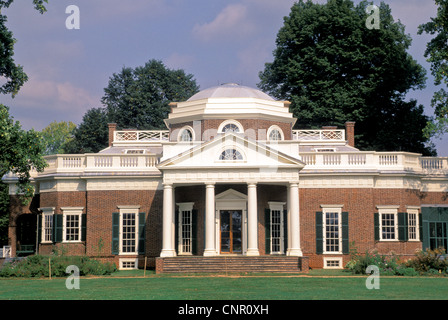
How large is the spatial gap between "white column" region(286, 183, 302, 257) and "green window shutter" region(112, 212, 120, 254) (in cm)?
1062

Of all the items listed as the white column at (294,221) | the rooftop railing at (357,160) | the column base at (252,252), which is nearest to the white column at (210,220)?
the column base at (252,252)

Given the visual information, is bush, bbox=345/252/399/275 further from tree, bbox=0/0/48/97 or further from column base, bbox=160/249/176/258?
tree, bbox=0/0/48/97

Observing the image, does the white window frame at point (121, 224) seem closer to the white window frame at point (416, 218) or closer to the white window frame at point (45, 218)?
the white window frame at point (45, 218)

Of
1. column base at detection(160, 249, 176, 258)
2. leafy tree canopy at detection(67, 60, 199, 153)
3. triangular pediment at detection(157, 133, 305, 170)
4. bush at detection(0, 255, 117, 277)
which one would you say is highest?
leafy tree canopy at detection(67, 60, 199, 153)

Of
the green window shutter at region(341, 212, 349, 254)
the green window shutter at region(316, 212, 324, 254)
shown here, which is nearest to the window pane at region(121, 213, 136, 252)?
the green window shutter at region(316, 212, 324, 254)

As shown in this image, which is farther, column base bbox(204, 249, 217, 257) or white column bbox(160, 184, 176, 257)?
white column bbox(160, 184, 176, 257)

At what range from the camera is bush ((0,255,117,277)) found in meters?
32.7

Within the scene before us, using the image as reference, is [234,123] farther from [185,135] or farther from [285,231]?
[285,231]

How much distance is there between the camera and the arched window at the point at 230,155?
1443 inches

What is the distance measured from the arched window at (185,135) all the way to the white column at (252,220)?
25.6ft

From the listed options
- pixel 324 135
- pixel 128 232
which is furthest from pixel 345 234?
pixel 128 232

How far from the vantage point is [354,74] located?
2250 inches
